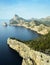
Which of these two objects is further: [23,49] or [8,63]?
[23,49]

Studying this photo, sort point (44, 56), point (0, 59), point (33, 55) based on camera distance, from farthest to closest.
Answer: point (0, 59)
point (33, 55)
point (44, 56)

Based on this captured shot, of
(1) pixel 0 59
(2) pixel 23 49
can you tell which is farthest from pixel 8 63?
(2) pixel 23 49

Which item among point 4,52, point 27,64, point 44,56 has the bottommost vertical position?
point 4,52

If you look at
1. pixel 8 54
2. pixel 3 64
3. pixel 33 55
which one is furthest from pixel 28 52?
pixel 8 54

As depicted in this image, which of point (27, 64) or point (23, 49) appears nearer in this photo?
point (27, 64)

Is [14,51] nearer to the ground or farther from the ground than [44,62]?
nearer to the ground

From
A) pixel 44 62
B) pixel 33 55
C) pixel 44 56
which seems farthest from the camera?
pixel 33 55

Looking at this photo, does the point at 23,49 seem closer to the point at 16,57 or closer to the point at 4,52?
the point at 16,57

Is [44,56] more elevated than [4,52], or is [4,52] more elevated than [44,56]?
[44,56]

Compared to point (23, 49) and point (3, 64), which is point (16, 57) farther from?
point (3, 64)
